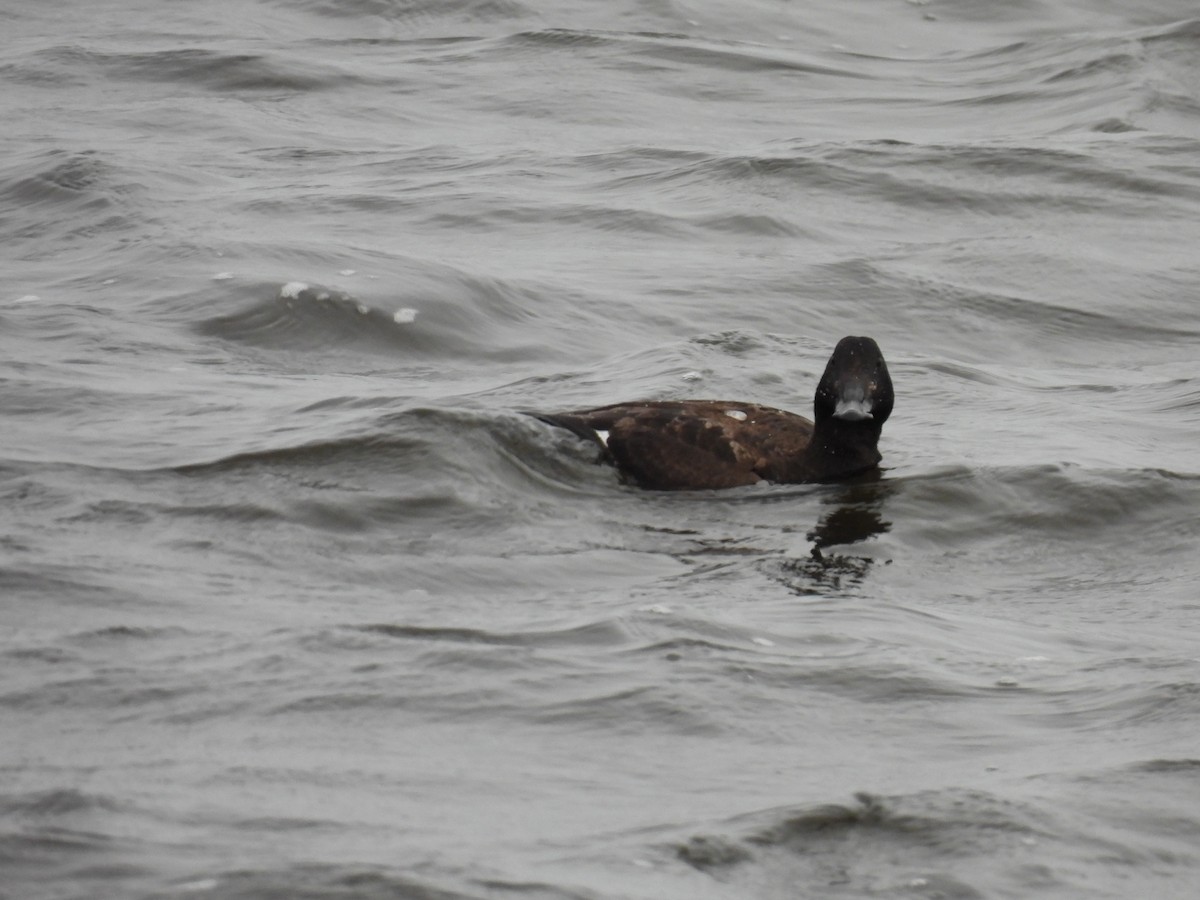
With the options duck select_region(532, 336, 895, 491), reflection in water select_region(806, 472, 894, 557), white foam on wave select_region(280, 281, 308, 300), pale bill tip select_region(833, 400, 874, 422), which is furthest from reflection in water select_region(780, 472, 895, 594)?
white foam on wave select_region(280, 281, 308, 300)

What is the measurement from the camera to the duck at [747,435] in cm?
818

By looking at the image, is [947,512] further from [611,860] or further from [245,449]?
[611,860]

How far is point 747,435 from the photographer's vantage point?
332 inches

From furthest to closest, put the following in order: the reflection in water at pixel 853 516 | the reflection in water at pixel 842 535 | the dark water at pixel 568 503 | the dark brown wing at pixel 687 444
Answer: the dark brown wing at pixel 687 444 → the reflection in water at pixel 853 516 → the reflection in water at pixel 842 535 → the dark water at pixel 568 503

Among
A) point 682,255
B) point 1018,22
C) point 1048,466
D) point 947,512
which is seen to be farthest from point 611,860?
point 1018,22

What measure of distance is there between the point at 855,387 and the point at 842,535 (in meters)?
0.94

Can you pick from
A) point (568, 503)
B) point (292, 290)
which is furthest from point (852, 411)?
point (292, 290)

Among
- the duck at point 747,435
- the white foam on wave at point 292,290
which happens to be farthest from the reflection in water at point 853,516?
the white foam on wave at point 292,290

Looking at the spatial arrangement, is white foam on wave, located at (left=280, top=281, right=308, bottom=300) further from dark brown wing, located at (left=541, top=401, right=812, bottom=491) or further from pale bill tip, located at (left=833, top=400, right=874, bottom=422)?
pale bill tip, located at (left=833, top=400, right=874, bottom=422)

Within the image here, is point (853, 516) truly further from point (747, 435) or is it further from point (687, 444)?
point (687, 444)

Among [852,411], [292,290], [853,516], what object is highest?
[852,411]

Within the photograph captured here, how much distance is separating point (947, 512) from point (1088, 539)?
2.00ft

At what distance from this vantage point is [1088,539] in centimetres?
811

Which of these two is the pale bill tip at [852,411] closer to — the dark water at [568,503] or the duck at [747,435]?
the duck at [747,435]
